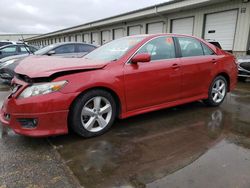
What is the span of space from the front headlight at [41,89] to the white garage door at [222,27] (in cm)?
1078

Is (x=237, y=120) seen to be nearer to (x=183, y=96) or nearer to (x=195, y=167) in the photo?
(x=183, y=96)

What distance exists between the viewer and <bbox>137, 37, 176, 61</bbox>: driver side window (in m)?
4.05

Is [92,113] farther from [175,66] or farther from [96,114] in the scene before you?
[175,66]

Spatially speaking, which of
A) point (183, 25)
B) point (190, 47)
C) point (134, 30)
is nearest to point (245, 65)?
point (190, 47)

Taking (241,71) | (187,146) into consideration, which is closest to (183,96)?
(187,146)

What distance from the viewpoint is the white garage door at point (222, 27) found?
11.5 meters

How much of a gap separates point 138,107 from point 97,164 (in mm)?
1378

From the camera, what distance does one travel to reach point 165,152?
3.07 meters

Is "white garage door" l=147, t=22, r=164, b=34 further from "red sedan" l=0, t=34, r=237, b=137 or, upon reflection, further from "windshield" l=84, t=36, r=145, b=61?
"windshield" l=84, t=36, r=145, b=61

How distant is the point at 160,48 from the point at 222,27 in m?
9.27

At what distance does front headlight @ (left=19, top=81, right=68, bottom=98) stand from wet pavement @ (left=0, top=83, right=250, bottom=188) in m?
0.73

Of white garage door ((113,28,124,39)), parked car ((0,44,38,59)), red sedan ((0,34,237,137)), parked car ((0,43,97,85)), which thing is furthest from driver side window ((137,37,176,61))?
white garage door ((113,28,124,39))

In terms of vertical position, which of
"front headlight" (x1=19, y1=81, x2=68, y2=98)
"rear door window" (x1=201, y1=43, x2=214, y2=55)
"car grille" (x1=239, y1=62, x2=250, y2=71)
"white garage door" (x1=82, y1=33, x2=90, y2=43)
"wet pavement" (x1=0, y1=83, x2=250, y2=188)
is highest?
"white garage door" (x1=82, y1=33, x2=90, y2=43)

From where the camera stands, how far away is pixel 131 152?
3049 mm
